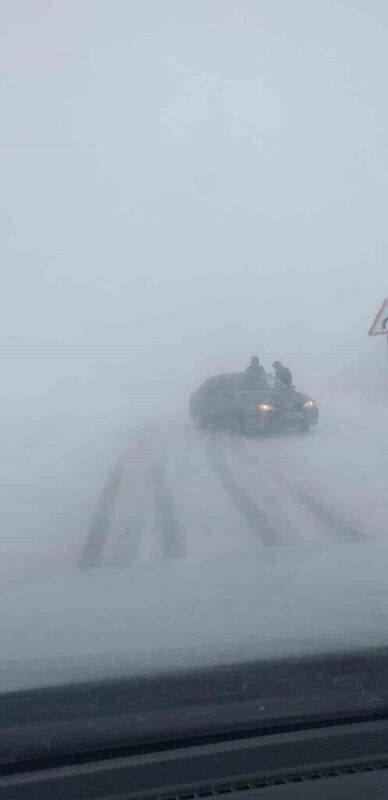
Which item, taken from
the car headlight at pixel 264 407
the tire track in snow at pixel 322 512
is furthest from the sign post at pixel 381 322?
the tire track in snow at pixel 322 512

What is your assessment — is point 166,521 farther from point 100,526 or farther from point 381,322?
point 381,322

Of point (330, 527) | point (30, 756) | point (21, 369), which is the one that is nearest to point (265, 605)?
point (30, 756)

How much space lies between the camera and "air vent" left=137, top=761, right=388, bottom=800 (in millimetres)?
2539

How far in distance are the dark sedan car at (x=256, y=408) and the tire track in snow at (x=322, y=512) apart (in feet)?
15.5

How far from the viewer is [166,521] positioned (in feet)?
31.6

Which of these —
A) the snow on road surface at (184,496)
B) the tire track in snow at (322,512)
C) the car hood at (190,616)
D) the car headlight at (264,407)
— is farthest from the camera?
the car headlight at (264,407)

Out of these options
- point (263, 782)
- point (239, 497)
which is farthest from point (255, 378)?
point (263, 782)

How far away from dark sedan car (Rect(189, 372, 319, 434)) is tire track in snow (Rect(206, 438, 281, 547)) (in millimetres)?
2392

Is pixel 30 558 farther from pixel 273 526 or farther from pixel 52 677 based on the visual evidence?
pixel 52 677

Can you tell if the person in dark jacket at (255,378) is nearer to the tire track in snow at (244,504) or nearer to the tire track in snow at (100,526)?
the tire track in snow at (244,504)

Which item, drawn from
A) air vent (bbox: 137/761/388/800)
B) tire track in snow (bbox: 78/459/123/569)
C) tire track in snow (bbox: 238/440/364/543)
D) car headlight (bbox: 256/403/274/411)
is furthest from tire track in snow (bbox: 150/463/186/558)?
car headlight (bbox: 256/403/274/411)

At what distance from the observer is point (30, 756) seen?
267 cm

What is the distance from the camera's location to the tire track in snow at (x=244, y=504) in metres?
8.77

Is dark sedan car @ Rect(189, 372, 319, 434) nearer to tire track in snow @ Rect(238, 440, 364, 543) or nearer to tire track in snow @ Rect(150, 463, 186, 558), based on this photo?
tire track in snow @ Rect(238, 440, 364, 543)
